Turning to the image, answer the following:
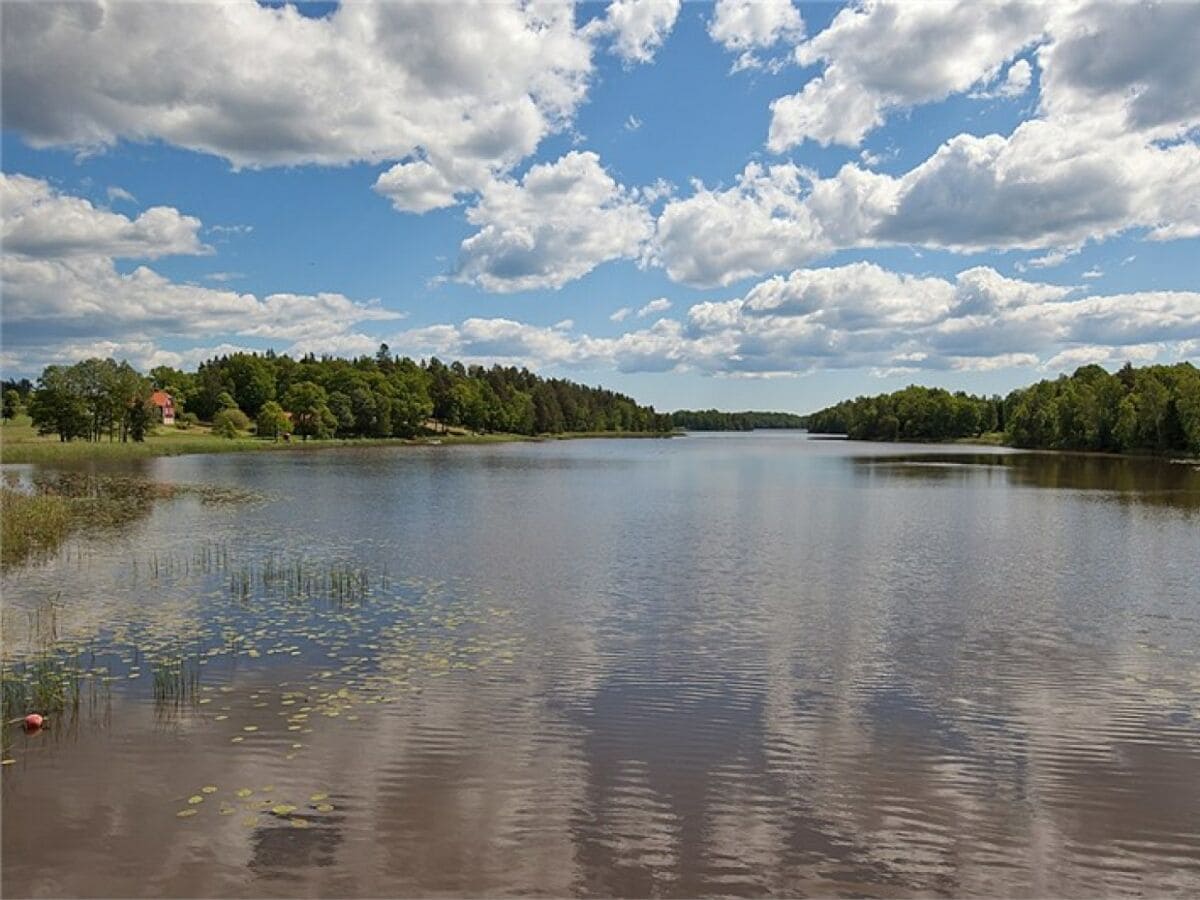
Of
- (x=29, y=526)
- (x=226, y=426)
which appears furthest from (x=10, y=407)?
(x=29, y=526)

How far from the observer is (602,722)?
45.1ft

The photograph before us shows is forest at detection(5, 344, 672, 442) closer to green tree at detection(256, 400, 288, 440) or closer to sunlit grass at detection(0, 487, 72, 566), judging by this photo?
green tree at detection(256, 400, 288, 440)

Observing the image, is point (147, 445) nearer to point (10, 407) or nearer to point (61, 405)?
point (61, 405)

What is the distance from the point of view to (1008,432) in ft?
600

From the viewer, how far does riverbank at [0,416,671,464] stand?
88250mm

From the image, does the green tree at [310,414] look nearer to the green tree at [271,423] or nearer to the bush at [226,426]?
the green tree at [271,423]

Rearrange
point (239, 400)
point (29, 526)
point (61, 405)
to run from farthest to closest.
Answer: point (239, 400)
point (61, 405)
point (29, 526)

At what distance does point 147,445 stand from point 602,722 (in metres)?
111

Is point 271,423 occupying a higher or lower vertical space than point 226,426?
higher

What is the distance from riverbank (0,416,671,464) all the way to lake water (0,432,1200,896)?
6673 centimetres

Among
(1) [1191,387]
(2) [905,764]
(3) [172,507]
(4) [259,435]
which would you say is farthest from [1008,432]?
(2) [905,764]

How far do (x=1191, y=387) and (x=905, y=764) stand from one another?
4824 inches

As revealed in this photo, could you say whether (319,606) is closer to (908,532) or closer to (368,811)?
(368,811)

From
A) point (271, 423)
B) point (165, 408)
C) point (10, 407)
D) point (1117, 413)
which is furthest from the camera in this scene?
point (165, 408)
